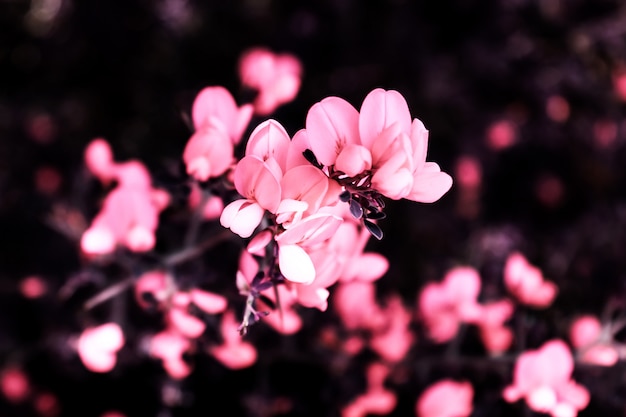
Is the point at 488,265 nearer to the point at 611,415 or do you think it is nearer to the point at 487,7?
the point at 611,415

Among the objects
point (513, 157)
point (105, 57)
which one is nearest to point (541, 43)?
point (513, 157)

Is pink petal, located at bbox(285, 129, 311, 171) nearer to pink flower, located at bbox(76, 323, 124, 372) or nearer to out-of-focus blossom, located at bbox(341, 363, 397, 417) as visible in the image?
pink flower, located at bbox(76, 323, 124, 372)

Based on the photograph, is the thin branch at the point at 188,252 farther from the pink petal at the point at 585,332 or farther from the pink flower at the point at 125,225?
the pink petal at the point at 585,332

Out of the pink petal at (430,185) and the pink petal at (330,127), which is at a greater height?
the pink petal at (330,127)

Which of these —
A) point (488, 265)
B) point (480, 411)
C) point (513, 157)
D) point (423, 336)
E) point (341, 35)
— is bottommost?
point (480, 411)

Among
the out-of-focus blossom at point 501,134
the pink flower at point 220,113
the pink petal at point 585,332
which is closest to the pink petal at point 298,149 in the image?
the pink flower at point 220,113

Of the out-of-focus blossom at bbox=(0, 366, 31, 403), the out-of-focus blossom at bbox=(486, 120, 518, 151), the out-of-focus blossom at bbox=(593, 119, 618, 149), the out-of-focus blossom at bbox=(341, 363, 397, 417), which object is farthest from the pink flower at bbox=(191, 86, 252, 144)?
the out-of-focus blossom at bbox=(593, 119, 618, 149)
